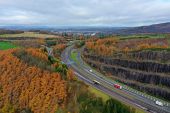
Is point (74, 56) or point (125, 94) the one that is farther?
point (74, 56)

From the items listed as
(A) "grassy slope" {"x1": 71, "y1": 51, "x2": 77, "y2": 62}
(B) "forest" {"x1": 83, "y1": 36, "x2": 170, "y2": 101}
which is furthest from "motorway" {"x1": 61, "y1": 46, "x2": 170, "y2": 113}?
(A) "grassy slope" {"x1": 71, "y1": 51, "x2": 77, "y2": 62}

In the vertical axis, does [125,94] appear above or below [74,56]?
below

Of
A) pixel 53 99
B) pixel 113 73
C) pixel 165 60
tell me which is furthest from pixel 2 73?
pixel 165 60

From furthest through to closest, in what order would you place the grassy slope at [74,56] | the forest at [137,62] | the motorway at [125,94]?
1. the grassy slope at [74,56]
2. the forest at [137,62]
3. the motorway at [125,94]

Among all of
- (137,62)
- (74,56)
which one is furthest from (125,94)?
(74,56)

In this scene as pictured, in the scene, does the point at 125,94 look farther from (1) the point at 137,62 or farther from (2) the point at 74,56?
(2) the point at 74,56

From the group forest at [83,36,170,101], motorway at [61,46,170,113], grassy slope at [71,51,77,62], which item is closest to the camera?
motorway at [61,46,170,113]

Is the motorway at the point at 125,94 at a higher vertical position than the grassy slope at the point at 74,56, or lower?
lower

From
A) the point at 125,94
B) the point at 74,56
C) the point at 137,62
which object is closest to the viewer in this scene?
the point at 125,94

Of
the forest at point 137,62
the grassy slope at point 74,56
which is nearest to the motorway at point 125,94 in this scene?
the forest at point 137,62

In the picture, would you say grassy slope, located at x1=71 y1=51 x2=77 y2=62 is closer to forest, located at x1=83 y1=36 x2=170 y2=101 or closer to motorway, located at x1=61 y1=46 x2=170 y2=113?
forest, located at x1=83 y1=36 x2=170 y2=101

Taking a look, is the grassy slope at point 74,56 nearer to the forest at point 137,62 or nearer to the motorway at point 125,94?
the forest at point 137,62
